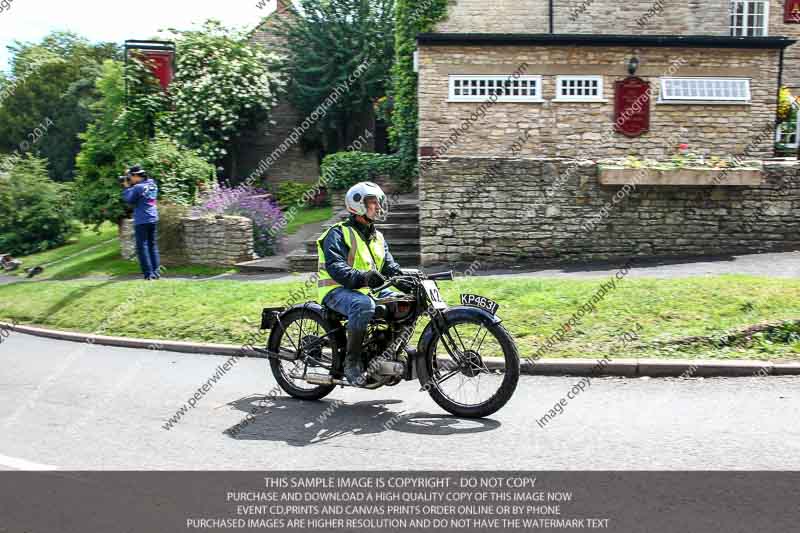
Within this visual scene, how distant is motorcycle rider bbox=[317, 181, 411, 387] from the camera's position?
632 centimetres

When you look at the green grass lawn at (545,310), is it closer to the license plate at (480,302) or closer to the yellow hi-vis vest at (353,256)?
the license plate at (480,302)

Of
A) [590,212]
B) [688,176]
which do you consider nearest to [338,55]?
[590,212]

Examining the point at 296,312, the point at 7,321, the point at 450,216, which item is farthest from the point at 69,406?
the point at 450,216

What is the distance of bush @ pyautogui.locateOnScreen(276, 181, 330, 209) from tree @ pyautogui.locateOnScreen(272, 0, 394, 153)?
3098mm

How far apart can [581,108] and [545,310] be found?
35.6 feet

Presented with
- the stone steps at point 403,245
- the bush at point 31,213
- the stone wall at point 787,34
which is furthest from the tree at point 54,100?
the stone wall at point 787,34

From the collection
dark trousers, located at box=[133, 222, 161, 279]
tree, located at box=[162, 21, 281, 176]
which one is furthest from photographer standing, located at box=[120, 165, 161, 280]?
tree, located at box=[162, 21, 281, 176]

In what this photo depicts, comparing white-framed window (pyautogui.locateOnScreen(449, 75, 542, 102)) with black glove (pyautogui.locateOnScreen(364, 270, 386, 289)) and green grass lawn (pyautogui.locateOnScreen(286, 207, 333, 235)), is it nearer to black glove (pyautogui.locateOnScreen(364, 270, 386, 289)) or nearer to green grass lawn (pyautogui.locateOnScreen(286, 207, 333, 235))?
green grass lawn (pyautogui.locateOnScreen(286, 207, 333, 235))

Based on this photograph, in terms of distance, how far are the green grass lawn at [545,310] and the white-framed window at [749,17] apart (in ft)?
51.9

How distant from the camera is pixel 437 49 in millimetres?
18719

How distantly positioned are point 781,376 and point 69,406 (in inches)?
263

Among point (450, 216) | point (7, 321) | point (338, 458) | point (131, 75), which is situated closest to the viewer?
point (338, 458)

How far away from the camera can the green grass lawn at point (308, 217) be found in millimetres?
20375
